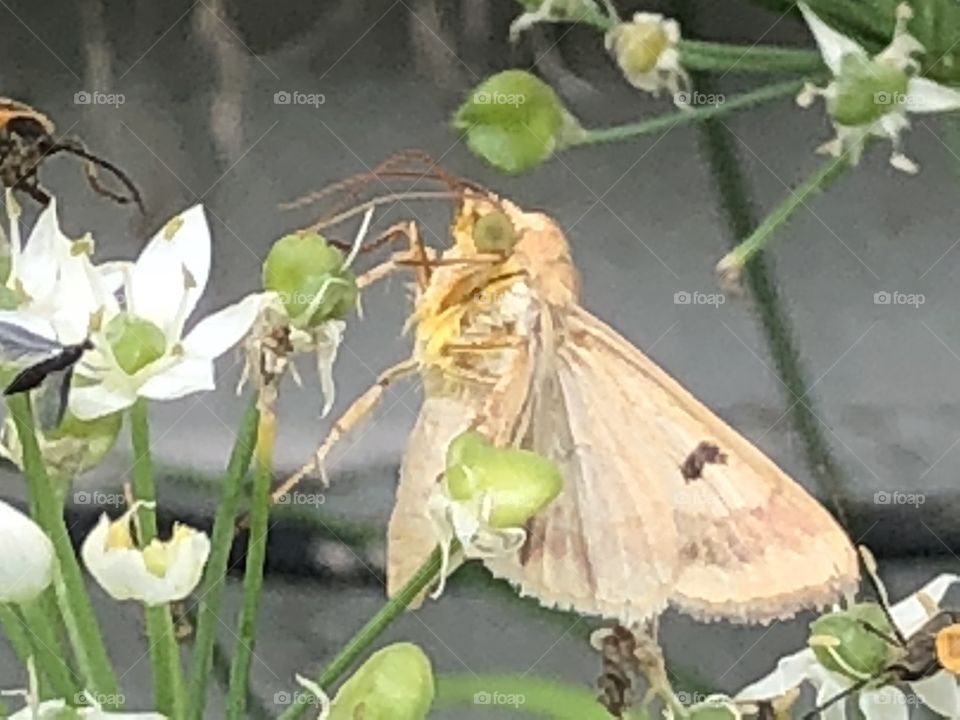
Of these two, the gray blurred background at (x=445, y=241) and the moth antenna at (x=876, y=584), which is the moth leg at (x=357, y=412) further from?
the moth antenna at (x=876, y=584)

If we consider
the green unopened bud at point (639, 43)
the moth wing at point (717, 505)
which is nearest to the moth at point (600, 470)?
the moth wing at point (717, 505)

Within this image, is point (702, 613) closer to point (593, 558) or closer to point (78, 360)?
point (593, 558)

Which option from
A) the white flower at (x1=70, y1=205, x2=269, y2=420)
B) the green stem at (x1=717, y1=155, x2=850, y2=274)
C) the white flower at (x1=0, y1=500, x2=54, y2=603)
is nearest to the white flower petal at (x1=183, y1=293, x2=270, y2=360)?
the white flower at (x1=70, y1=205, x2=269, y2=420)

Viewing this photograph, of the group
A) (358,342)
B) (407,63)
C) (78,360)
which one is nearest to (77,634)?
(78,360)

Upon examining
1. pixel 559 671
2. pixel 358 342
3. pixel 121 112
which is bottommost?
pixel 559 671

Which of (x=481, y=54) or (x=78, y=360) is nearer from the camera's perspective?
(x=78, y=360)

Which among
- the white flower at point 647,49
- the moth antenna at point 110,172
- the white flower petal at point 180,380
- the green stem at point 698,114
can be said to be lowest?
the white flower petal at point 180,380
